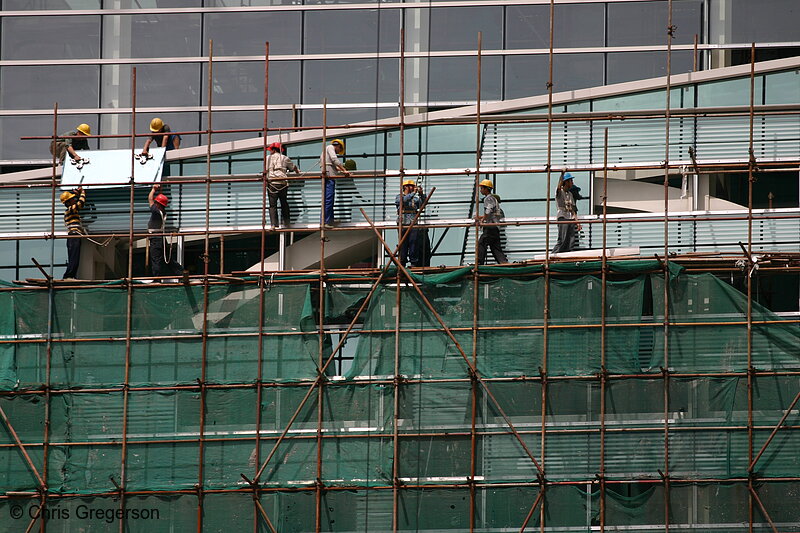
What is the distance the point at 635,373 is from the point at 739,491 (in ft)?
8.00

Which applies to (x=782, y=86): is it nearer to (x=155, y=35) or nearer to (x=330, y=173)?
(x=330, y=173)

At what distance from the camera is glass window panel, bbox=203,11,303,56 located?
34906mm

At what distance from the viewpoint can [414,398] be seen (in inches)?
1114

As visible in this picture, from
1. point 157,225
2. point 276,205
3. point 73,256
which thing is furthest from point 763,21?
point 73,256

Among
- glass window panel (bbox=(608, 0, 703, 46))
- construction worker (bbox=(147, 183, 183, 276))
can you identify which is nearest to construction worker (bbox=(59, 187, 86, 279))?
construction worker (bbox=(147, 183, 183, 276))

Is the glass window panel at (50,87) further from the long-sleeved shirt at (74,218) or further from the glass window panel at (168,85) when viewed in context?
the long-sleeved shirt at (74,218)

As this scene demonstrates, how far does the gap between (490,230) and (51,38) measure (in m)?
11.3

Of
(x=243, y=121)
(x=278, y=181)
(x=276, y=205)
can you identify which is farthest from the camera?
(x=243, y=121)

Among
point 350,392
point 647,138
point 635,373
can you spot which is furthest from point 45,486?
point 647,138

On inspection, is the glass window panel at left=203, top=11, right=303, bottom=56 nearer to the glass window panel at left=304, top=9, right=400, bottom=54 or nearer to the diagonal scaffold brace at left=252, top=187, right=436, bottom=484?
the glass window panel at left=304, top=9, right=400, bottom=54

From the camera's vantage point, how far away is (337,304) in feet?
95.2

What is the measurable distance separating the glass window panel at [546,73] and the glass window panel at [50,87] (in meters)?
8.30

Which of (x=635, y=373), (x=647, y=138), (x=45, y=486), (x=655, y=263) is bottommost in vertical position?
(x=45, y=486)

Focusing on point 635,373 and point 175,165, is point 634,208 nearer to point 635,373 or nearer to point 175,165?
point 635,373
